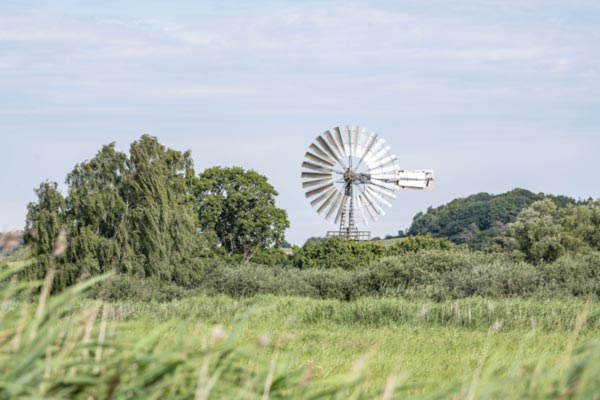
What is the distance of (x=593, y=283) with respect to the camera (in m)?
22.2

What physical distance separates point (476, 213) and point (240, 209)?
1825 inches

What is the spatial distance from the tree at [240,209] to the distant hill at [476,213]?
39271 mm

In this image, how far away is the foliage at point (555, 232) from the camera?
46.3m

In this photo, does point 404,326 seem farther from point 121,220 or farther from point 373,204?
point 373,204

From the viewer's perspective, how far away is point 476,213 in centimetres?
8869

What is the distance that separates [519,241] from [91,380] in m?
48.9

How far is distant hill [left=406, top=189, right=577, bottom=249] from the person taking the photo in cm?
8662

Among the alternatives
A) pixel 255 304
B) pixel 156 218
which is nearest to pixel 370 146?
pixel 156 218

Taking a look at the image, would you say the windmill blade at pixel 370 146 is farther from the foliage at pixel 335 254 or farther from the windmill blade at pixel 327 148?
the foliage at pixel 335 254

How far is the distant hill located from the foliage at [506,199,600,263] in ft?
107

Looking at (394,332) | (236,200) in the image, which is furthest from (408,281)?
(236,200)

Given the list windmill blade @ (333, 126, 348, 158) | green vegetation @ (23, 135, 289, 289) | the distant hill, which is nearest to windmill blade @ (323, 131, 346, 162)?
windmill blade @ (333, 126, 348, 158)

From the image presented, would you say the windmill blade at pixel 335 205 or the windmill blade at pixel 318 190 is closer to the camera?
the windmill blade at pixel 318 190

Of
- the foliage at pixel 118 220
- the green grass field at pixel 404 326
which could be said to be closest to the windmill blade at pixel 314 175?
the foliage at pixel 118 220
